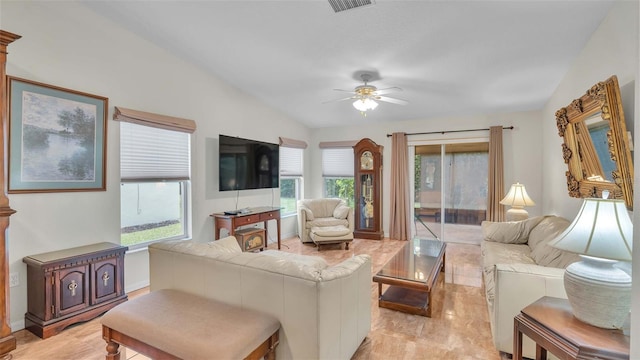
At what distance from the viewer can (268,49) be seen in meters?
3.33

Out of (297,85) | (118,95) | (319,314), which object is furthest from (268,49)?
(319,314)

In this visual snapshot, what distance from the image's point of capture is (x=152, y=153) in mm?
3566

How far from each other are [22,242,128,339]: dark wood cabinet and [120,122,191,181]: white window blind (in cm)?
96

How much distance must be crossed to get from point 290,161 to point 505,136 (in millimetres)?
3965

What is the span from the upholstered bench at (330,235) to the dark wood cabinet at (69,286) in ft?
9.09

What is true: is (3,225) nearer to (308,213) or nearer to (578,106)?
(308,213)

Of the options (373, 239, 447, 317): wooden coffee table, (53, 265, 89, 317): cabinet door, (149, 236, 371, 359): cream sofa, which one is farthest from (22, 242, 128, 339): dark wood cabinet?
(373, 239, 447, 317): wooden coffee table

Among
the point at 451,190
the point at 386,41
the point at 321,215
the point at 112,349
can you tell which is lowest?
the point at 112,349

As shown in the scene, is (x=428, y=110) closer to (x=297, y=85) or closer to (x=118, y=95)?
(x=297, y=85)

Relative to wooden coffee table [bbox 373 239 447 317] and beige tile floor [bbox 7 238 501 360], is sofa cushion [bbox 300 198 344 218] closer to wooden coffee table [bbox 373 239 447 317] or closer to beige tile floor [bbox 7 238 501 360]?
wooden coffee table [bbox 373 239 447 317]

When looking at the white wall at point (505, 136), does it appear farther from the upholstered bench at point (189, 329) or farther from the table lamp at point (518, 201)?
the upholstered bench at point (189, 329)

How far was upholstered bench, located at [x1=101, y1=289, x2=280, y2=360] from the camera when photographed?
4.61ft

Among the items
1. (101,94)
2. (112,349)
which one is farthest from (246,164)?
(112,349)

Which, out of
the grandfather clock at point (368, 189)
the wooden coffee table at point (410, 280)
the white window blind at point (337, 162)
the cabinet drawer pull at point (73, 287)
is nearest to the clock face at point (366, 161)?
the grandfather clock at point (368, 189)
